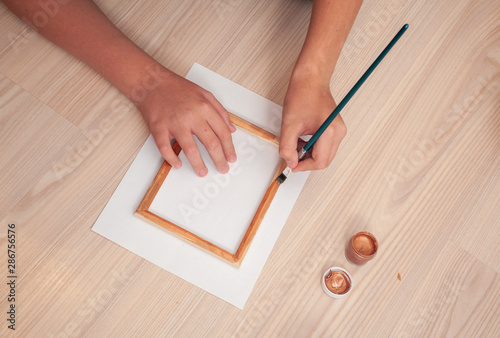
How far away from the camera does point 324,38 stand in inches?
28.3

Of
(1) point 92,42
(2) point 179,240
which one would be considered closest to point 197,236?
(2) point 179,240

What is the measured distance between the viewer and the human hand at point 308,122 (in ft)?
2.16

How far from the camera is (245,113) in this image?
29.3 inches

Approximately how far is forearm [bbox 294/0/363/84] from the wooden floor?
6 cm

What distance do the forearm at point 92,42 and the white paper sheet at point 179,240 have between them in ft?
0.41

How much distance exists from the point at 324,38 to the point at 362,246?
38cm

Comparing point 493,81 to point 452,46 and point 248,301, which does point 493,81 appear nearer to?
point 452,46

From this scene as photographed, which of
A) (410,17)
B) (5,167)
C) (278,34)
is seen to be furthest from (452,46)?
(5,167)
